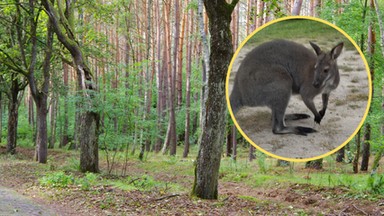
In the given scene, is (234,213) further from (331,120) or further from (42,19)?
(42,19)

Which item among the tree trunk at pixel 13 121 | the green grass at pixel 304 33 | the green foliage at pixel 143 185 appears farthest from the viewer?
the tree trunk at pixel 13 121

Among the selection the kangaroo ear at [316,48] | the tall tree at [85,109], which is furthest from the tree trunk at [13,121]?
the kangaroo ear at [316,48]

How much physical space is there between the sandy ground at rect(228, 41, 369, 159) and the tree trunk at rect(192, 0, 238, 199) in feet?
17.2

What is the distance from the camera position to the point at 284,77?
3.52 metres

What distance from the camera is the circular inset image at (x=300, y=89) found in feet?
11.1

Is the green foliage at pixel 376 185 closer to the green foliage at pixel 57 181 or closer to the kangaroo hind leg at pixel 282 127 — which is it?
the kangaroo hind leg at pixel 282 127

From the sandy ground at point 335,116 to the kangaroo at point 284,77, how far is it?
0.04 meters

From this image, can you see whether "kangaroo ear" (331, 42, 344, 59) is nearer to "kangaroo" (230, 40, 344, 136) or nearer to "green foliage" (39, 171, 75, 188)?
"kangaroo" (230, 40, 344, 136)

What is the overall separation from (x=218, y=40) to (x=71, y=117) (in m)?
35.0

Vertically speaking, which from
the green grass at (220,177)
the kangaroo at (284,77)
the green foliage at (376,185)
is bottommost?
the green grass at (220,177)

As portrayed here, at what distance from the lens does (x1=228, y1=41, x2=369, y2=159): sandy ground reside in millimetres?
3383

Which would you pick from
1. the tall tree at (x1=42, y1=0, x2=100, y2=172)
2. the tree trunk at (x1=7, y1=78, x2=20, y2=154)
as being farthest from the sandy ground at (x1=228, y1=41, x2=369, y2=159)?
the tree trunk at (x1=7, y1=78, x2=20, y2=154)

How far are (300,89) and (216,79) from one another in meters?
5.39

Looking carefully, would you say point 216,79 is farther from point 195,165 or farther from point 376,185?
point 376,185
